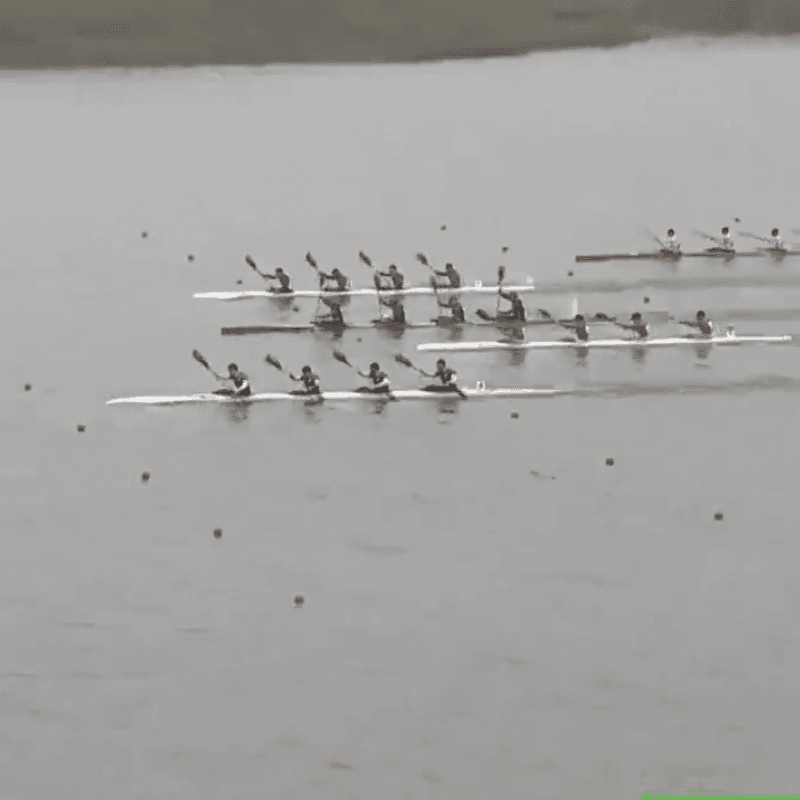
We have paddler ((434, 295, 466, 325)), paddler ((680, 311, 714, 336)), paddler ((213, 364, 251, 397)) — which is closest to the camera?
paddler ((213, 364, 251, 397))

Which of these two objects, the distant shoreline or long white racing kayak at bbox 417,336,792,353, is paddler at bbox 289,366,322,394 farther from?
the distant shoreline

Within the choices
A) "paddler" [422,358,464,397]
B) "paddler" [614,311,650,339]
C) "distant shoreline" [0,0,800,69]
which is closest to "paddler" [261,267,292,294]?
"paddler" [614,311,650,339]

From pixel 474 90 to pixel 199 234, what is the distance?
29.4 metres

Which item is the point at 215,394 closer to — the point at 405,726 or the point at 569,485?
the point at 569,485

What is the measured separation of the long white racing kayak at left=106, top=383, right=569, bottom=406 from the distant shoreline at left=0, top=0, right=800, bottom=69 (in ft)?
128

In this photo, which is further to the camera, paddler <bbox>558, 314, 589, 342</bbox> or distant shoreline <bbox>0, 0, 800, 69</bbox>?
distant shoreline <bbox>0, 0, 800, 69</bbox>

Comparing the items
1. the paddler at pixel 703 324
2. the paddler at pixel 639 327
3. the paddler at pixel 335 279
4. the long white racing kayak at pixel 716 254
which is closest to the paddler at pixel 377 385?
the paddler at pixel 639 327

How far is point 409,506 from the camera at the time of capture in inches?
815

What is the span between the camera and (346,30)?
63312mm

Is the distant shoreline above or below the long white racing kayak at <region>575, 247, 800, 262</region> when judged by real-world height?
above

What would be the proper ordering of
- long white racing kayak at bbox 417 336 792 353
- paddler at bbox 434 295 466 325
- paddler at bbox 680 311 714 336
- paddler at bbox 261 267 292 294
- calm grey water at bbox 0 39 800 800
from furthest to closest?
paddler at bbox 261 267 292 294 → paddler at bbox 434 295 466 325 → paddler at bbox 680 311 714 336 → long white racing kayak at bbox 417 336 792 353 → calm grey water at bbox 0 39 800 800

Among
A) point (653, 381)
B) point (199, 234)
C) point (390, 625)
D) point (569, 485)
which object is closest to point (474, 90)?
point (199, 234)

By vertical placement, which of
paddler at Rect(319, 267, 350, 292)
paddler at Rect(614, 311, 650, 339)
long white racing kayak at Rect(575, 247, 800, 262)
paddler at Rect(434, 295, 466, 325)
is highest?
long white racing kayak at Rect(575, 247, 800, 262)

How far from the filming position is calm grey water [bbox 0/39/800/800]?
47.3ft
